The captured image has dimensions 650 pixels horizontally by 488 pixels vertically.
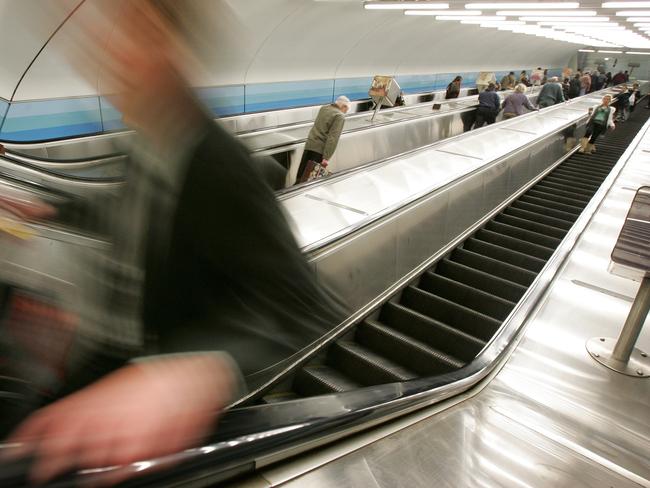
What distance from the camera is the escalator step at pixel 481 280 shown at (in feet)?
12.9

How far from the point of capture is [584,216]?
4.44 meters

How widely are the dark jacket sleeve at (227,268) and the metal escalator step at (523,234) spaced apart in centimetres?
468

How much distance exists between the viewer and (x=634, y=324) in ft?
6.89

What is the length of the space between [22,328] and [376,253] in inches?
103

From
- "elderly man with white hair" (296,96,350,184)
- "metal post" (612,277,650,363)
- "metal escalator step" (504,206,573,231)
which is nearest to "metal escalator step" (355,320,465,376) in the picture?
"metal post" (612,277,650,363)

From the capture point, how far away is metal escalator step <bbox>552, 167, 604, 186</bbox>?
7.77m

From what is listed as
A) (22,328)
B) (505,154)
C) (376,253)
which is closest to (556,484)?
(22,328)

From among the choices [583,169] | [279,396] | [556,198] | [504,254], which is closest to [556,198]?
[556,198]

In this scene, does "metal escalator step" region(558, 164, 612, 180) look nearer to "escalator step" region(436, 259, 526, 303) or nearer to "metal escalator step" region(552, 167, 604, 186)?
"metal escalator step" region(552, 167, 604, 186)

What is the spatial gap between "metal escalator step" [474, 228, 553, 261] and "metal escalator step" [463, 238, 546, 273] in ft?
0.58

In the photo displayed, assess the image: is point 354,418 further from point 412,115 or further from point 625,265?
point 412,115

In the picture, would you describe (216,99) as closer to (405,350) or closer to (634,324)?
(634,324)

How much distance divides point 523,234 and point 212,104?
501 cm

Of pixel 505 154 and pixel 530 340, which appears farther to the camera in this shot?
pixel 505 154
